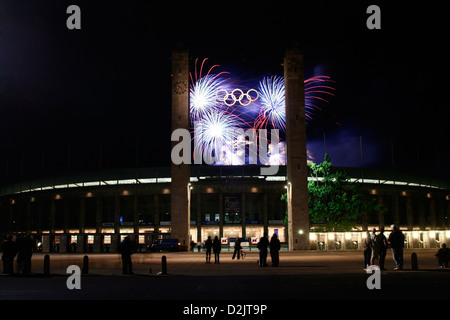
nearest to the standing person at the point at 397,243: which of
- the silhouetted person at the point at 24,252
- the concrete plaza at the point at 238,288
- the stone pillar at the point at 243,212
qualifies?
the concrete plaza at the point at 238,288

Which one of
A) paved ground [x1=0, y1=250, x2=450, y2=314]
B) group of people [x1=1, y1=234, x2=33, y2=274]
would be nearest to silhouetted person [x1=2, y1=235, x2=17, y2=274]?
group of people [x1=1, y1=234, x2=33, y2=274]

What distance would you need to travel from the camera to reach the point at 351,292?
13.8m

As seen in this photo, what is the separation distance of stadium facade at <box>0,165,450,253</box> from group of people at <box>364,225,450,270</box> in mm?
46738

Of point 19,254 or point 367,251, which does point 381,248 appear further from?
point 19,254

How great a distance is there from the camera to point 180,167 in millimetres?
55938

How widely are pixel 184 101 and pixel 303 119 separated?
14810 millimetres

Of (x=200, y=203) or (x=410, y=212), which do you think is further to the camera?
(x=410, y=212)

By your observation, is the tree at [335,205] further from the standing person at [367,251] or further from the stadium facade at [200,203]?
the standing person at [367,251]

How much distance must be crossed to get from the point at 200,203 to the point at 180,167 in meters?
20.0

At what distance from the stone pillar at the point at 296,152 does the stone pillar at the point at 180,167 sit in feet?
40.6

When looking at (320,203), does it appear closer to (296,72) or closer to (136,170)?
(296,72)

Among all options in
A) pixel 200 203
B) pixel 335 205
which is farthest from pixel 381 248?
pixel 200 203

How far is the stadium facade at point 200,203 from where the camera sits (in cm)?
7481

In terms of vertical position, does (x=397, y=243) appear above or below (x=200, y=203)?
below
